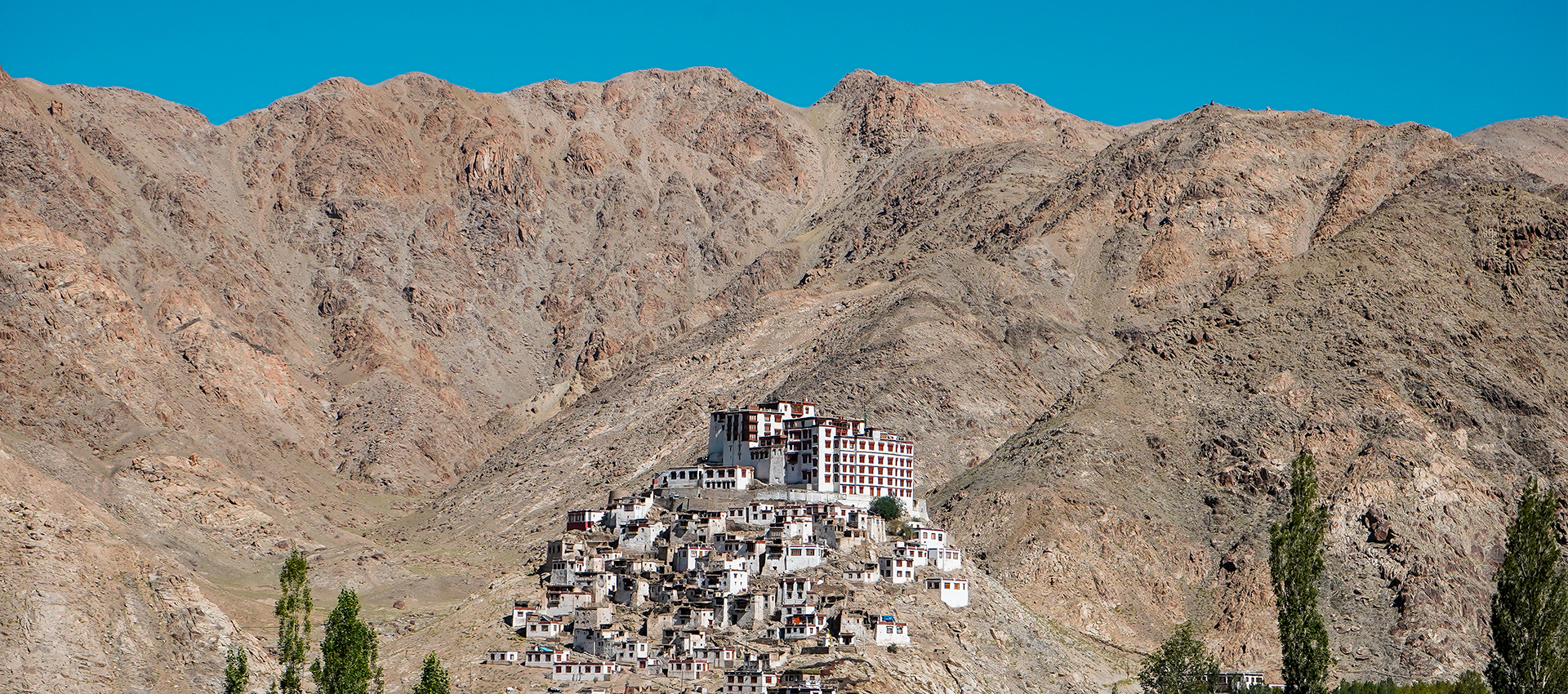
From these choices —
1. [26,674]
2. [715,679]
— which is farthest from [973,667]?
[26,674]

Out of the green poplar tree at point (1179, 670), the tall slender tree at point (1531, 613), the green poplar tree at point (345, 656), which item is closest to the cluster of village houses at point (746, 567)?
the green poplar tree at point (1179, 670)

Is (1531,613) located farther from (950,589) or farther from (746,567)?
(746,567)

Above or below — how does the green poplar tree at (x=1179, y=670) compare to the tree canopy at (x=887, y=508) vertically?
below

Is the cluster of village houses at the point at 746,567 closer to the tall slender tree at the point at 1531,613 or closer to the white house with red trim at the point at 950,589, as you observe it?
the white house with red trim at the point at 950,589

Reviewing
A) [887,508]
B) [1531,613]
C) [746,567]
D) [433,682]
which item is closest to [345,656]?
[433,682]

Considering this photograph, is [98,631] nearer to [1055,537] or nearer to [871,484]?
[871,484]
